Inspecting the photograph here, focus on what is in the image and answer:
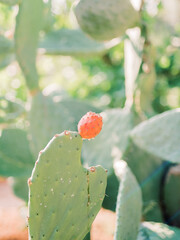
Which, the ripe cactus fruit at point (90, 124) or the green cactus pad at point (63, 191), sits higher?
the ripe cactus fruit at point (90, 124)

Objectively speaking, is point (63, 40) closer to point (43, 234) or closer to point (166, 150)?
point (166, 150)

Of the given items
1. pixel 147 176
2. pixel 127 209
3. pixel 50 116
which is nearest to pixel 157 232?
pixel 127 209

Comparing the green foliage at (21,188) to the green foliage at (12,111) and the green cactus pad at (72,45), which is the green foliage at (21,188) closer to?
the green foliage at (12,111)

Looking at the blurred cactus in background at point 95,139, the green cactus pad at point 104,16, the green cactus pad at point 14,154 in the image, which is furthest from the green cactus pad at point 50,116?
the green cactus pad at point 104,16

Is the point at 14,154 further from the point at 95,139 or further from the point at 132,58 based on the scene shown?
the point at 132,58

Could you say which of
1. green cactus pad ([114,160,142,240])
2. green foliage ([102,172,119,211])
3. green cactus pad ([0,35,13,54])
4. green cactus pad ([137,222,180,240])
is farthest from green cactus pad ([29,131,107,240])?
green cactus pad ([0,35,13,54])

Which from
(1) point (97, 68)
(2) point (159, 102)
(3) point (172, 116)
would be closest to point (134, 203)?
(3) point (172, 116)
